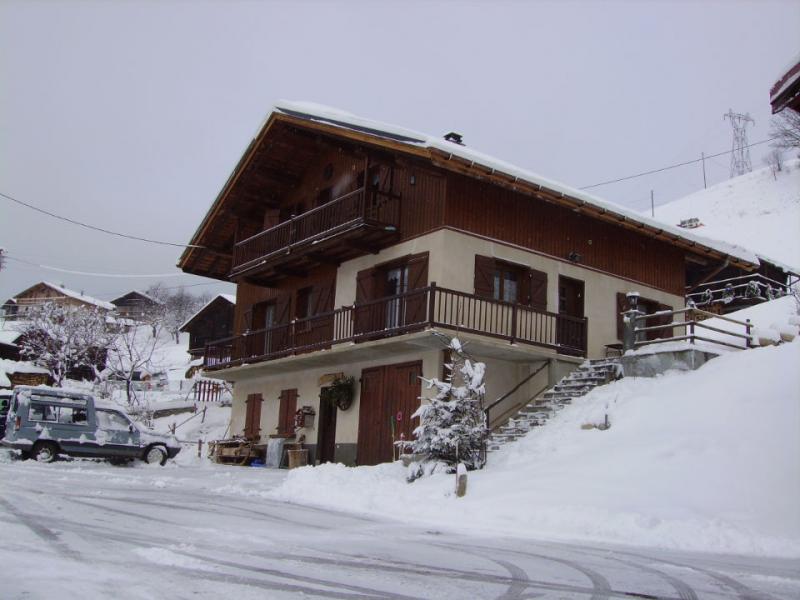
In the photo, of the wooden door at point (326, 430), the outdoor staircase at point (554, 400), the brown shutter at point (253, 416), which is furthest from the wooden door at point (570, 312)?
the brown shutter at point (253, 416)

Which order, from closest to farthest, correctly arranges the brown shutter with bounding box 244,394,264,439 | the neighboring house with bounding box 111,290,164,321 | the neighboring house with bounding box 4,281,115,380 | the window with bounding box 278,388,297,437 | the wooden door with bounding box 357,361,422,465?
the wooden door with bounding box 357,361,422,465, the window with bounding box 278,388,297,437, the brown shutter with bounding box 244,394,264,439, the neighboring house with bounding box 4,281,115,380, the neighboring house with bounding box 111,290,164,321

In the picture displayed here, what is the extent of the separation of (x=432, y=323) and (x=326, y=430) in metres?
6.35

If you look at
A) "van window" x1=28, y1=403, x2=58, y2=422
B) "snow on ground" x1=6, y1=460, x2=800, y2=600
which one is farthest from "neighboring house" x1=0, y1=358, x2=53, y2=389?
"snow on ground" x1=6, y1=460, x2=800, y2=600

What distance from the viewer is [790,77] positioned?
11445mm

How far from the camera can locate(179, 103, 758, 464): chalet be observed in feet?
58.5

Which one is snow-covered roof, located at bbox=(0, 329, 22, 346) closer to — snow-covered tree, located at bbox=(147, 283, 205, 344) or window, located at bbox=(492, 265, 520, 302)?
snow-covered tree, located at bbox=(147, 283, 205, 344)

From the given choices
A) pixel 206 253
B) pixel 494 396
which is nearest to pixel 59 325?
pixel 206 253

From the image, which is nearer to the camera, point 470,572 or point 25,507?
point 470,572

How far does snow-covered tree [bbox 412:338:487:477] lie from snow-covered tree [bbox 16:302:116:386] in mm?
34680

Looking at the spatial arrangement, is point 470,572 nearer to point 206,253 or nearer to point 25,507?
point 25,507

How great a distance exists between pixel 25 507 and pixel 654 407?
10.5 metres

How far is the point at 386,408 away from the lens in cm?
1866

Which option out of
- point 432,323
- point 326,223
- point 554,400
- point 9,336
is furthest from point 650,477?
point 9,336

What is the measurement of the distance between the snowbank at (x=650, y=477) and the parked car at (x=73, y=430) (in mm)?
6971
